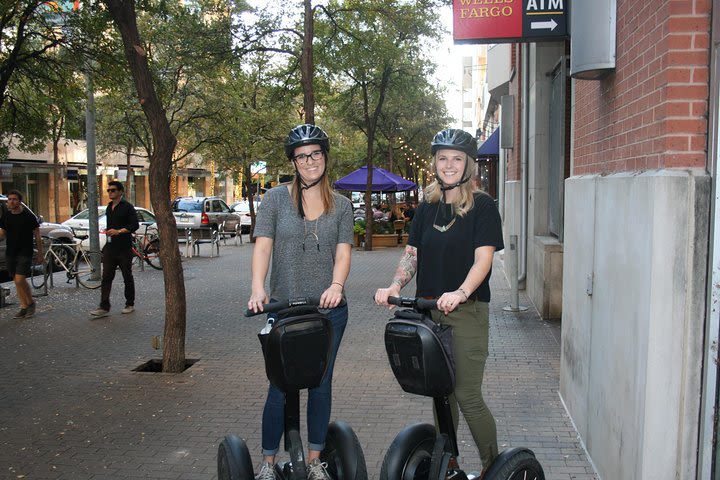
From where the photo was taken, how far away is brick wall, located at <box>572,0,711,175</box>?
3.14m

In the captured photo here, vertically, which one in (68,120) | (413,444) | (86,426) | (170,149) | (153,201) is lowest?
(86,426)

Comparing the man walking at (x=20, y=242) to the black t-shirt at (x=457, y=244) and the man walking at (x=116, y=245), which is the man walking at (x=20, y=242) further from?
the black t-shirt at (x=457, y=244)

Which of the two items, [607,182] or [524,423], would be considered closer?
[607,182]

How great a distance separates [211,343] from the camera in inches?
326

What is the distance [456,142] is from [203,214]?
2275cm

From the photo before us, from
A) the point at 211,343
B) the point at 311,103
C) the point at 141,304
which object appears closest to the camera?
the point at 211,343

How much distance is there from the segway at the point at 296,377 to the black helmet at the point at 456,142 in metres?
1.02

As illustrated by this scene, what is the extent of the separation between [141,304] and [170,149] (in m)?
5.16

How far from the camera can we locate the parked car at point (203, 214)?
24.5 metres

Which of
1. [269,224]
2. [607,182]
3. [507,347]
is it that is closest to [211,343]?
[507,347]

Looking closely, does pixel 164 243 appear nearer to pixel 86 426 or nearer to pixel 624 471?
pixel 86 426

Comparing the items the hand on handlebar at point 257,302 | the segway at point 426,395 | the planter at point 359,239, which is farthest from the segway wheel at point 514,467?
the planter at point 359,239

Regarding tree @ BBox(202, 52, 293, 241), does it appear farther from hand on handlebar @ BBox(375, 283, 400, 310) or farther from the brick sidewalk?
hand on handlebar @ BBox(375, 283, 400, 310)

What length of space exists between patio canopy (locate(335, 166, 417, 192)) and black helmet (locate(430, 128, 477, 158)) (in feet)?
65.8
